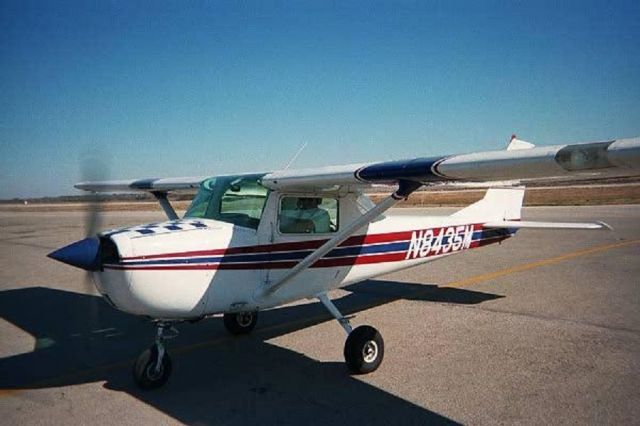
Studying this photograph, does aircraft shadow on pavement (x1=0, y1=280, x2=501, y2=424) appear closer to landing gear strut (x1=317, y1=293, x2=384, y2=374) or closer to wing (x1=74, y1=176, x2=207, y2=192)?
landing gear strut (x1=317, y1=293, x2=384, y2=374)

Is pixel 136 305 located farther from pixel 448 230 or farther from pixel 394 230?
pixel 448 230

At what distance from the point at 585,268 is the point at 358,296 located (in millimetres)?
5363

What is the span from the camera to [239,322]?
6461mm

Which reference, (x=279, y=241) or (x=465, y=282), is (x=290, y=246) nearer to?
(x=279, y=241)

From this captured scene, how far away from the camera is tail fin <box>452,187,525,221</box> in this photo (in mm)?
8047

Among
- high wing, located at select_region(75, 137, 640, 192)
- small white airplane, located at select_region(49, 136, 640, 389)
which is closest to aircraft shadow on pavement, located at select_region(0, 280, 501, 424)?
small white airplane, located at select_region(49, 136, 640, 389)

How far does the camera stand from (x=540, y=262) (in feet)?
37.1

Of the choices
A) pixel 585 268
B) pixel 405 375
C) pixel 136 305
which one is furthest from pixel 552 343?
pixel 585 268

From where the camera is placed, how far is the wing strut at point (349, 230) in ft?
15.4

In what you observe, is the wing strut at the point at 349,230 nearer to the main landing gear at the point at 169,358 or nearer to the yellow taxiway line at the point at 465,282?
the main landing gear at the point at 169,358

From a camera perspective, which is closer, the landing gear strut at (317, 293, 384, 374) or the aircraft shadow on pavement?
the aircraft shadow on pavement

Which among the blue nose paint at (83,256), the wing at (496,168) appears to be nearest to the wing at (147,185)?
the wing at (496,168)

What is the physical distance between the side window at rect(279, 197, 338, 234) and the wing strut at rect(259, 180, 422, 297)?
0.44m

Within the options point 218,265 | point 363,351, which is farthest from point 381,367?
point 218,265
